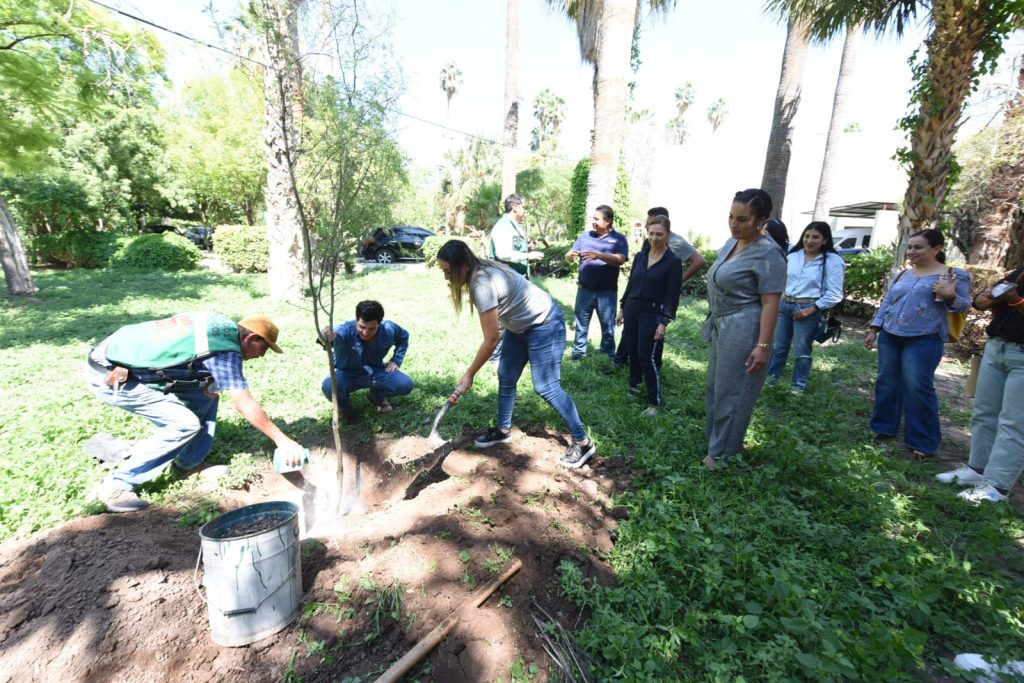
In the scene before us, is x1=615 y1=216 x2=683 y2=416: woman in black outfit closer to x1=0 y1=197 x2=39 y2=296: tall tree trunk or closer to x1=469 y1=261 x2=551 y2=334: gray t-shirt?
x1=469 y1=261 x2=551 y2=334: gray t-shirt

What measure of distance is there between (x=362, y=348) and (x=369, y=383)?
1.13 feet

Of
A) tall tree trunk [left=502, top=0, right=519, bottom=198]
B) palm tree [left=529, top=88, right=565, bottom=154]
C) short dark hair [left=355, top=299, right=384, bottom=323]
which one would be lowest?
short dark hair [left=355, top=299, right=384, bottom=323]

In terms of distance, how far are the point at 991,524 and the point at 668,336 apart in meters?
4.84

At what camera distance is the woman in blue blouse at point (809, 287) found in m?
4.55

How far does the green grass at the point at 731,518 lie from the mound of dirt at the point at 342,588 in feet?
0.65

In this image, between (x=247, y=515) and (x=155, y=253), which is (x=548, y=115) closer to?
(x=155, y=253)

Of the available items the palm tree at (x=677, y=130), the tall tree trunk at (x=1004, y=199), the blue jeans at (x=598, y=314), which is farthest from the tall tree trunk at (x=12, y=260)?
the palm tree at (x=677, y=130)

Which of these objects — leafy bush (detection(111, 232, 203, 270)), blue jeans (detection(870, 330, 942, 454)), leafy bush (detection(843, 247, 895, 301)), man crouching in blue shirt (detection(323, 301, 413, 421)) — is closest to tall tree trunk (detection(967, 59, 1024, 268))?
leafy bush (detection(843, 247, 895, 301))

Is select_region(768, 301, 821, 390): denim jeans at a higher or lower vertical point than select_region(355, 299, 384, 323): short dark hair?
lower

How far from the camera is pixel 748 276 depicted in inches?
118

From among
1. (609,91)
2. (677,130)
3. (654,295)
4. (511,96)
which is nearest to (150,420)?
(654,295)

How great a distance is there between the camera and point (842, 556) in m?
2.50

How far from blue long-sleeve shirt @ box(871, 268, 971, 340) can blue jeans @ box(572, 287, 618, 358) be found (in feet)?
8.24

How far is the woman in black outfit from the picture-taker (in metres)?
4.36
